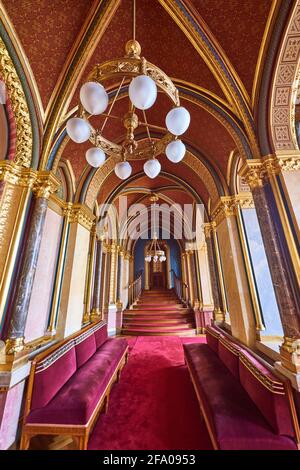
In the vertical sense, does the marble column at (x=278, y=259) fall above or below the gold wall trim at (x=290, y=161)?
below

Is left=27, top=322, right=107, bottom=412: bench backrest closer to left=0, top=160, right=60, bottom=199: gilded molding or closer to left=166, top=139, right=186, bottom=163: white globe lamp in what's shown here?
left=0, top=160, right=60, bottom=199: gilded molding

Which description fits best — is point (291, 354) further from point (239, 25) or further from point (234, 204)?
point (239, 25)

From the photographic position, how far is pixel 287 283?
2.02 m

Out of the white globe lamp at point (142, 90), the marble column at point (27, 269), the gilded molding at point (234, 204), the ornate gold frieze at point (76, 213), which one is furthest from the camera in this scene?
the ornate gold frieze at point (76, 213)

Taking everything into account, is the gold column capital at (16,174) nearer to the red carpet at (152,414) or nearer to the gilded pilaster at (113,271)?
the red carpet at (152,414)

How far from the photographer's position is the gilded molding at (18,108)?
2.18m

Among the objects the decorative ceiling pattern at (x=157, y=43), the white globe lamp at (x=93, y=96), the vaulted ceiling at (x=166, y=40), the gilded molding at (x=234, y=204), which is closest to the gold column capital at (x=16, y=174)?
the vaulted ceiling at (x=166, y=40)

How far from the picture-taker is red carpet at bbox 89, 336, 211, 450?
5.68ft

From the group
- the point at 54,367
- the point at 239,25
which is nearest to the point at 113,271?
the point at 54,367

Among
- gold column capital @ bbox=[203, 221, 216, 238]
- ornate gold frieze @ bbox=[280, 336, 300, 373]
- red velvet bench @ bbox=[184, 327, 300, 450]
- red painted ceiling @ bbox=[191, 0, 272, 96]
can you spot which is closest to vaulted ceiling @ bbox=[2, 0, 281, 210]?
red painted ceiling @ bbox=[191, 0, 272, 96]

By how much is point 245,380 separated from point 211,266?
288cm

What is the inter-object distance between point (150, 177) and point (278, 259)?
1.85m

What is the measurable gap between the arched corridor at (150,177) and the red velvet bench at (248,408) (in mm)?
11

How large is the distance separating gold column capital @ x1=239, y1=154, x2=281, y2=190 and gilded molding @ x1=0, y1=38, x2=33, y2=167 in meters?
3.18
